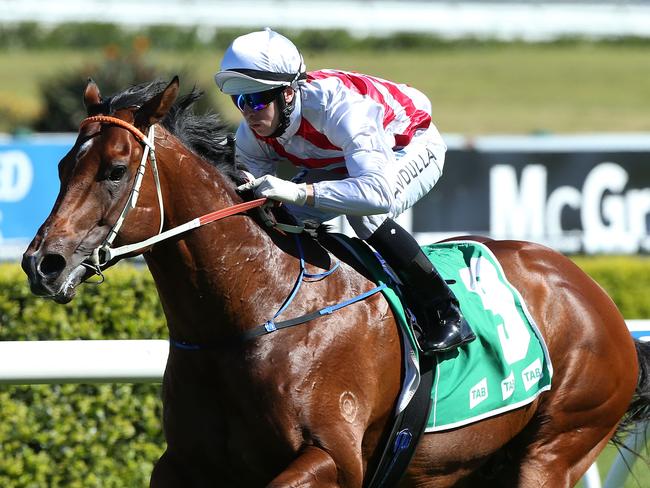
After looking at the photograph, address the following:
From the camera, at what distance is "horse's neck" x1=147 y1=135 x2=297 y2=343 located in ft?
11.1

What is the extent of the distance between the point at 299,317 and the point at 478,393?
745 mm

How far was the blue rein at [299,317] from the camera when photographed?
11.3 ft

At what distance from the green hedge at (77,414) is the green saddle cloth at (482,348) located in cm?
175

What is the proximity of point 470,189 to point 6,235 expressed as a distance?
162 inches

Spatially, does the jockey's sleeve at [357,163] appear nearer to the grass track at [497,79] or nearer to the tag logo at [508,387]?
the tag logo at [508,387]

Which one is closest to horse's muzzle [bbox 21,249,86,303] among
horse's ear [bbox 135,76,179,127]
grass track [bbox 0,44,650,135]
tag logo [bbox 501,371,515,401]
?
horse's ear [bbox 135,76,179,127]

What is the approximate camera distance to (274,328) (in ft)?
11.3

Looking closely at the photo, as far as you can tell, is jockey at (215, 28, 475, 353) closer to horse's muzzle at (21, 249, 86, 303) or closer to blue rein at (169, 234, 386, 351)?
blue rein at (169, 234, 386, 351)

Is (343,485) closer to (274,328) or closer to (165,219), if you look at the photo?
(274,328)

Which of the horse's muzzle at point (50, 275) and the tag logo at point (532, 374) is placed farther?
the tag logo at point (532, 374)

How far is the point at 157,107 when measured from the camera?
3312 mm

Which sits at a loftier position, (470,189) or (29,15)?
(470,189)

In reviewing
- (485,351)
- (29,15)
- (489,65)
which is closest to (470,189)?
(485,351)

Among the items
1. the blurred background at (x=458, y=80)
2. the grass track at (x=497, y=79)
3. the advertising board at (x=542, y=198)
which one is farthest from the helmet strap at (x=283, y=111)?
the grass track at (x=497, y=79)
